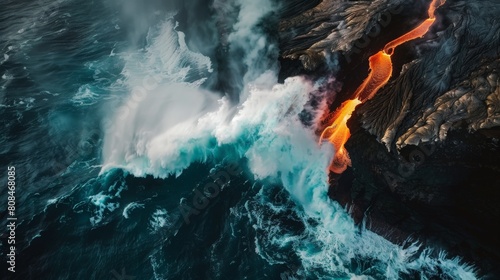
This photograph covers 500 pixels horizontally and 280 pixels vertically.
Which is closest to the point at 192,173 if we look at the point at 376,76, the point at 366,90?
the point at 366,90

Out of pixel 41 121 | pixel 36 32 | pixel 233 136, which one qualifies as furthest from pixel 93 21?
pixel 233 136

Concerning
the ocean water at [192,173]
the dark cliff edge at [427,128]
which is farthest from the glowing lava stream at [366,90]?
the ocean water at [192,173]

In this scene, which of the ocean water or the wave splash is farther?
the ocean water

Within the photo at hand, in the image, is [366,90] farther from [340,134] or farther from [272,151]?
[272,151]

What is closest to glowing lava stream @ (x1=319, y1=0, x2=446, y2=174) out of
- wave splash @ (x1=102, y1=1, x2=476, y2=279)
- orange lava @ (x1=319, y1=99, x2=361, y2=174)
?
orange lava @ (x1=319, y1=99, x2=361, y2=174)

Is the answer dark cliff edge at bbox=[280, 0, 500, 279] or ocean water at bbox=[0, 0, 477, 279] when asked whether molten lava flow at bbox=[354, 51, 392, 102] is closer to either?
dark cliff edge at bbox=[280, 0, 500, 279]
